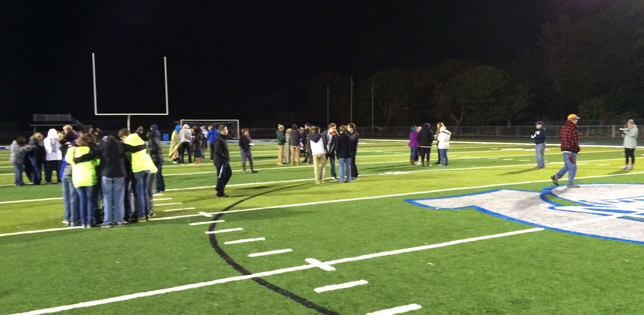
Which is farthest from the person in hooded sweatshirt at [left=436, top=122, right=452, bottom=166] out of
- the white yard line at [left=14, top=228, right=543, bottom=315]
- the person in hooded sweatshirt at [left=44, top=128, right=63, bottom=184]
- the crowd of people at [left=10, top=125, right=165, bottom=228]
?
the person in hooded sweatshirt at [left=44, top=128, right=63, bottom=184]

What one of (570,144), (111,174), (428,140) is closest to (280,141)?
(428,140)

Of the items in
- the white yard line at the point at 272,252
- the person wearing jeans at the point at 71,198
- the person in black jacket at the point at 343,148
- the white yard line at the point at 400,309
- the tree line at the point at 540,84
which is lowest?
the white yard line at the point at 400,309

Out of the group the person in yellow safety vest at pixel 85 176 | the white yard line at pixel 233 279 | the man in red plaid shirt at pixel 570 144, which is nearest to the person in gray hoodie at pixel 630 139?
the man in red plaid shirt at pixel 570 144

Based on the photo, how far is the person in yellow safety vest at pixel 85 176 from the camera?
→ 7.61 m

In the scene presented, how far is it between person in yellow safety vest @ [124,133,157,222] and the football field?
407 millimetres

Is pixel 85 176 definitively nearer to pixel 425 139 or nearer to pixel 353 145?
pixel 353 145

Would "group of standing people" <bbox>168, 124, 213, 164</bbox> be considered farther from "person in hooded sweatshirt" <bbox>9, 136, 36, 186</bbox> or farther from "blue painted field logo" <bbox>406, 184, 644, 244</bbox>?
"blue painted field logo" <bbox>406, 184, 644, 244</bbox>

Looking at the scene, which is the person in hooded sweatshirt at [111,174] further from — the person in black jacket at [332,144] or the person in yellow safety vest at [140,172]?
the person in black jacket at [332,144]

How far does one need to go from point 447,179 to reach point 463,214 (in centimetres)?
557

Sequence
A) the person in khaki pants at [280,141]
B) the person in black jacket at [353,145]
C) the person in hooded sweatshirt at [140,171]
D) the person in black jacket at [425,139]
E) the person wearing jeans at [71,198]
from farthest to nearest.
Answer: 1. the person in khaki pants at [280,141]
2. the person in black jacket at [425,139]
3. the person in black jacket at [353,145]
4. the person in hooded sweatshirt at [140,171]
5. the person wearing jeans at [71,198]

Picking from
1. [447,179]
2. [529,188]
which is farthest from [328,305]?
[447,179]

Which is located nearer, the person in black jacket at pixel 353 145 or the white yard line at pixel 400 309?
the white yard line at pixel 400 309

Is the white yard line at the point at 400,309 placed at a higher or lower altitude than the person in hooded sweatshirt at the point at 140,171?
lower

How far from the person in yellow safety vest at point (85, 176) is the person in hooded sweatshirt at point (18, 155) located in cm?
748
